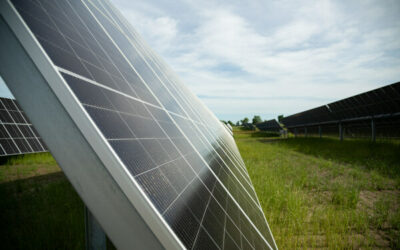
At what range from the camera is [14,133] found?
41.5 ft

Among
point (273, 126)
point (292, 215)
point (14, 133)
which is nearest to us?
point (292, 215)

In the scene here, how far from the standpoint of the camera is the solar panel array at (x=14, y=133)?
11480 mm

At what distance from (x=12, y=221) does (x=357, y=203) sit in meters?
9.11

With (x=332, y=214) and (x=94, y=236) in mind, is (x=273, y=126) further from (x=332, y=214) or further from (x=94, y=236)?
(x=94, y=236)

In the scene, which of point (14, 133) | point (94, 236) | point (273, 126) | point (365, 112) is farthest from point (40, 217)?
point (273, 126)

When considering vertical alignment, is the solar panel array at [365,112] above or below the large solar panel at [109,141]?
below

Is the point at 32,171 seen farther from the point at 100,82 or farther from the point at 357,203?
the point at 357,203

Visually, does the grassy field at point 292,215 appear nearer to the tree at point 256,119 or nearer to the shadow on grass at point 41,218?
the shadow on grass at point 41,218

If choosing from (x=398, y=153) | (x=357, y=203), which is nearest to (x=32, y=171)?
(x=357, y=203)

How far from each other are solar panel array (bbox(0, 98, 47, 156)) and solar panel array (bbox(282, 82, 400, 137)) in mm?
26463

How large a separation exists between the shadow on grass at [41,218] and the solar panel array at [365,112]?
2258cm

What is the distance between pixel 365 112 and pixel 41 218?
27.6 meters

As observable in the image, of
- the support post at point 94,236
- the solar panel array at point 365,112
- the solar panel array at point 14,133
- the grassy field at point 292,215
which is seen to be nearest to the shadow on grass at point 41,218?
the grassy field at point 292,215

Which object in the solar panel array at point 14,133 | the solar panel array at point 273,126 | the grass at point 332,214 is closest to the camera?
the grass at point 332,214
